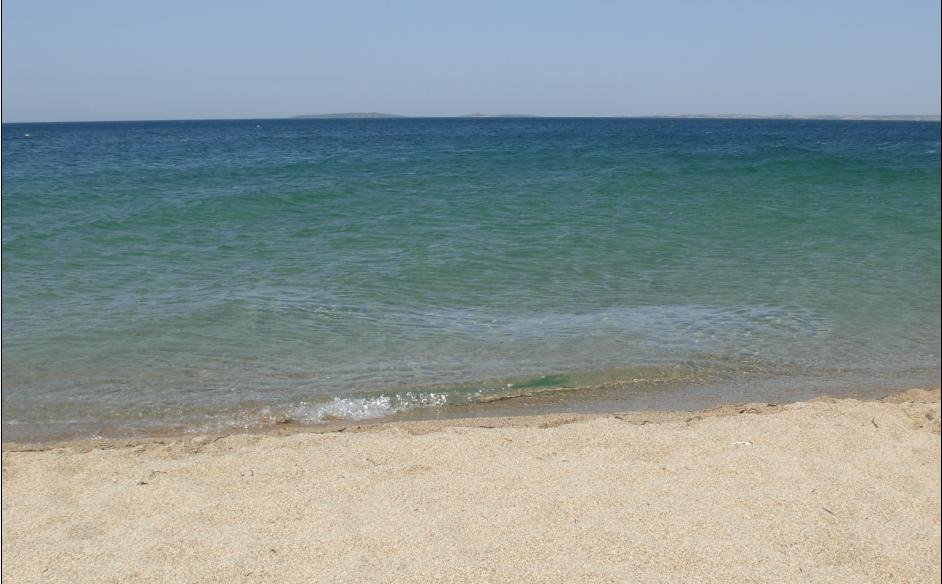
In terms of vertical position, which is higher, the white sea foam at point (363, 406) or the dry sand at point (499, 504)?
the dry sand at point (499, 504)

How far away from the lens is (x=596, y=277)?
10.1m

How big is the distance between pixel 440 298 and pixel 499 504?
16.7 ft

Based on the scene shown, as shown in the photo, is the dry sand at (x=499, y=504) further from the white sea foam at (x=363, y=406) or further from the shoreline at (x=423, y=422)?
the white sea foam at (x=363, y=406)

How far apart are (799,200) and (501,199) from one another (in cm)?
630

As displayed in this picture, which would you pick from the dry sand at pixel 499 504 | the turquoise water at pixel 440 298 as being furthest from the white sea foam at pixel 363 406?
the dry sand at pixel 499 504

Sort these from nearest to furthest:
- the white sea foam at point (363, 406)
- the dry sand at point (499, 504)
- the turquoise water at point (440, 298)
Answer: the dry sand at point (499, 504)
the white sea foam at point (363, 406)
the turquoise water at point (440, 298)

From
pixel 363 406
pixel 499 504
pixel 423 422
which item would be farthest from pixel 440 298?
pixel 499 504

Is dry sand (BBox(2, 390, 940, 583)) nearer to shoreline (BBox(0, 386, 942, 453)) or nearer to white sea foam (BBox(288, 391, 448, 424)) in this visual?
shoreline (BBox(0, 386, 942, 453))

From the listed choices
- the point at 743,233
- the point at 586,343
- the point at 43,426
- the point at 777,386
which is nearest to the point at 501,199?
the point at 743,233

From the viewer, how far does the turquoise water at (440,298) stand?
6406 millimetres

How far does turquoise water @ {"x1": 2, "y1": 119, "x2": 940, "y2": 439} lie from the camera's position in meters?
6.41

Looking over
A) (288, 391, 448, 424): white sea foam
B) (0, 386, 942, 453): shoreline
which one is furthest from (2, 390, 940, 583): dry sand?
(288, 391, 448, 424): white sea foam

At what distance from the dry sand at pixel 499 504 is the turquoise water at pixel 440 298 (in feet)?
3.44

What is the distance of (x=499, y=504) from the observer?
407 cm
